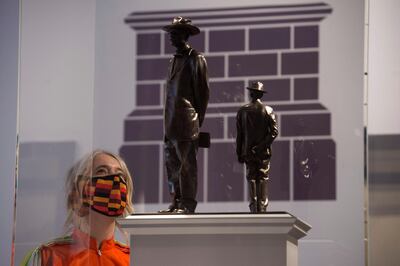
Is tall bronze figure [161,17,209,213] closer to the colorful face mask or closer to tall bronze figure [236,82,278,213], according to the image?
tall bronze figure [236,82,278,213]

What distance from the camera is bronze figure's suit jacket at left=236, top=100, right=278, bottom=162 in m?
3.67

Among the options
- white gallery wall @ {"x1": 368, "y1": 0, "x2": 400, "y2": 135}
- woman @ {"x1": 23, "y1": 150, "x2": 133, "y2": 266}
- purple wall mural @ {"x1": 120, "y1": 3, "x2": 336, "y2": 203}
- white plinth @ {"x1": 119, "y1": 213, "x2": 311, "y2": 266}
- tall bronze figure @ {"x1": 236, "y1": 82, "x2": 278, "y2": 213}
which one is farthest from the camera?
purple wall mural @ {"x1": 120, "y1": 3, "x2": 336, "y2": 203}

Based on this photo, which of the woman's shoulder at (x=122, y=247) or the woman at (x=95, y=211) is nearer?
the woman at (x=95, y=211)

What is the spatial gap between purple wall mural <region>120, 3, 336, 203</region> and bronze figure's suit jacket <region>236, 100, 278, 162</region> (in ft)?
2.06

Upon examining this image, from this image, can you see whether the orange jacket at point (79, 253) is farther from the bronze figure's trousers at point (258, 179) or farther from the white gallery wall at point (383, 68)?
the white gallery wall at point (383, 68)

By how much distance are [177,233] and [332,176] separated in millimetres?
1427

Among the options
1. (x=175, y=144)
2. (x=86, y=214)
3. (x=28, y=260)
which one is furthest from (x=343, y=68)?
(x=28, y=260)

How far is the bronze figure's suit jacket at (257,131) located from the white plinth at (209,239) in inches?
23.6

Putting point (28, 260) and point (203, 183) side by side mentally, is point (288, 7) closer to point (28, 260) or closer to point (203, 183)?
point (203, 183)

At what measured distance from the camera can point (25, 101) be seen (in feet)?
10.8

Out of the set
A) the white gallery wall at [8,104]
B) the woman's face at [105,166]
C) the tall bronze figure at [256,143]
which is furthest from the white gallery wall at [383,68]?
the white gallery wall at [8,104]

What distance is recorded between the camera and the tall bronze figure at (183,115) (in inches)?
134

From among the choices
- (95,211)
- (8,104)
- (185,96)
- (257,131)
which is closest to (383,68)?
(257,131)

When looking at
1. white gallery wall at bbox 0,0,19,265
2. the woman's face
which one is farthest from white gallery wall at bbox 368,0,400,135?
white gallery wall at bbox 0,0,19,265
